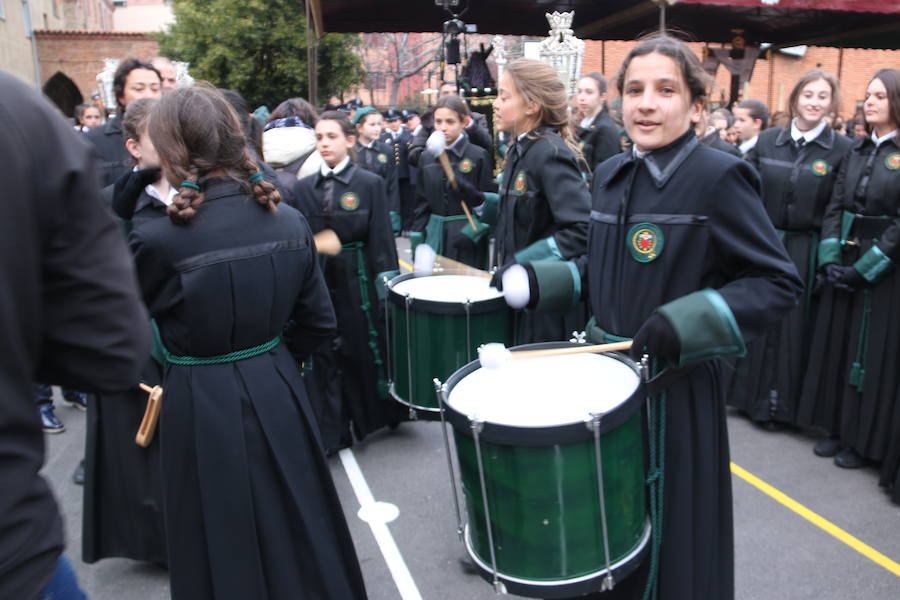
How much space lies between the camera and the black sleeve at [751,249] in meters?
1.92

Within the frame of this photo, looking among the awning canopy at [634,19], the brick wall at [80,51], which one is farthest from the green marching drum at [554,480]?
the brick wall at [80,51]

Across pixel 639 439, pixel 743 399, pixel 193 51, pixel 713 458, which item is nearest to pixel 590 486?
pixel 639 439

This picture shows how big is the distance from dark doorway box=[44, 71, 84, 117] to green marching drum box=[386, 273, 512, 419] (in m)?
27.6

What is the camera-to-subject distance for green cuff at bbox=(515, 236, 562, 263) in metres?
3.08

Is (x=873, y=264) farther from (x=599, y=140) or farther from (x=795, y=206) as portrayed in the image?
(x=599, y=140)

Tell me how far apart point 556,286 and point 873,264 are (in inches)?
86.9

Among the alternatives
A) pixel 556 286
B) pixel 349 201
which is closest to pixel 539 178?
pixel 556 286

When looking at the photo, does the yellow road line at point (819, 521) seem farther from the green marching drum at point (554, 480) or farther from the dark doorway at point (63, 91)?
the dark doorway at point (63, 91)

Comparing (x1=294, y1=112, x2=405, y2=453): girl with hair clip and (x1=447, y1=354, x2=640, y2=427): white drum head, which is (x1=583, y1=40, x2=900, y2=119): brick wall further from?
(x1=447, y1=354, x2=640, y2=427): white drum head

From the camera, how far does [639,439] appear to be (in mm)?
1969

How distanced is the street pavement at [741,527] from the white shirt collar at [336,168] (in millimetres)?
1700

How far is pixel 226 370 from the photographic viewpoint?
2.25 meters

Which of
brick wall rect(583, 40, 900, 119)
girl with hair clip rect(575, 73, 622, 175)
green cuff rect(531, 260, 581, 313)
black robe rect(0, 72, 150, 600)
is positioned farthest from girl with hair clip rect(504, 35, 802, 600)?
brick wall rect(583, 40, 900, 119)

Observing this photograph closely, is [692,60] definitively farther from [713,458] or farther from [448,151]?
[448,151]
